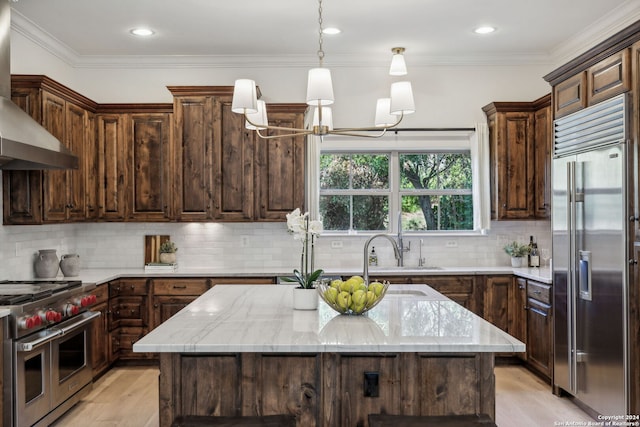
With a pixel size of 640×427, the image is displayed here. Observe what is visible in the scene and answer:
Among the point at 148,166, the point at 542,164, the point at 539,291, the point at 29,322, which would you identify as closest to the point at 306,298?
the point at 29,322

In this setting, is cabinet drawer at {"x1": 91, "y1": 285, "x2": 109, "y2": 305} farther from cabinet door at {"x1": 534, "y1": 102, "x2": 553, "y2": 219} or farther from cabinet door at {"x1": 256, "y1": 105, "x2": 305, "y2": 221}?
cabinet door at {"x1": 534, "y1": 102, "x2": 553, "y2": 219}

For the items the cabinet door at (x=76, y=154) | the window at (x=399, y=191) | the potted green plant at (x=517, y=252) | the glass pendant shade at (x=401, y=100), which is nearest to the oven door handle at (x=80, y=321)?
the cabinet door at (x=76, y=154)

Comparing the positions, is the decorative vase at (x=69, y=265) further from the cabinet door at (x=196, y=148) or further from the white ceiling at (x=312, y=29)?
the white ceiling at (x=312, y=29)

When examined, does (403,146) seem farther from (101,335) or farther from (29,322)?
(29,322)

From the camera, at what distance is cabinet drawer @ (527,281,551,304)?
167 inches

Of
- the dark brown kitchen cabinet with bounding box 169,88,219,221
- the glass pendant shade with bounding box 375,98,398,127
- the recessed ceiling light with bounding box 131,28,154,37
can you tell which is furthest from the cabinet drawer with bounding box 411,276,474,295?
the recessed ceiling light with bounding box 131,28,154,37

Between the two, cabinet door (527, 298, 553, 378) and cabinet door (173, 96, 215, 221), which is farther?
cabinet door (173, 96, 215, 221)

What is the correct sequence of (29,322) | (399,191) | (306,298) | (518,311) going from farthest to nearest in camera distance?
(399,191) → (518,311) → (29,322) → (306,298)

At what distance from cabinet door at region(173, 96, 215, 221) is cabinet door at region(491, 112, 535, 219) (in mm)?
2711

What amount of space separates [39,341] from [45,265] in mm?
1327

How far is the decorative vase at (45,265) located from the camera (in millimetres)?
4414

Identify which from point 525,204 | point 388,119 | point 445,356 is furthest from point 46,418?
point 525,204

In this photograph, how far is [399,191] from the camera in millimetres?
5609

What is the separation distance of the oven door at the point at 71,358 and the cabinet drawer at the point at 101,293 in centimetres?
29
